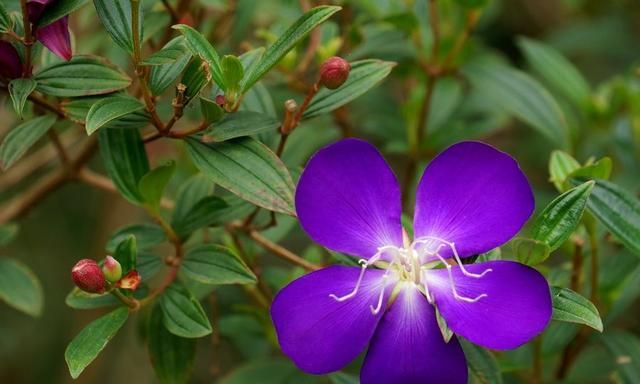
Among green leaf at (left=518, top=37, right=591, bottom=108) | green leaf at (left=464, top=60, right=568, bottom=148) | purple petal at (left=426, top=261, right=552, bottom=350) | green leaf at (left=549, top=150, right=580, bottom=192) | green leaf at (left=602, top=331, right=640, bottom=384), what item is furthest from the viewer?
green leaf at (left=518, top=37, right=591, bottom=108)

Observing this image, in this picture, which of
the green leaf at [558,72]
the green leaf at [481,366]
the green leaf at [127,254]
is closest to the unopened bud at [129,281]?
the green leaf at [127,254]

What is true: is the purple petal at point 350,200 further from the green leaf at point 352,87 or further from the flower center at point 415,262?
the green leaf at point 352,87

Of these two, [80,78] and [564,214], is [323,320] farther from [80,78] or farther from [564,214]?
[80,78]

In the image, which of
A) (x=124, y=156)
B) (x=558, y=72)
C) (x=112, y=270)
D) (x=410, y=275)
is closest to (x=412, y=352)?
(x=410, y=275)

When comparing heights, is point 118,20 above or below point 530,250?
above

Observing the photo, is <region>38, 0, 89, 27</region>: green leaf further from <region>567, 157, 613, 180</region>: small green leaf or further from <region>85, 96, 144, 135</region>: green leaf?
<region>567, 157, 613, 180</region>: small green leaf

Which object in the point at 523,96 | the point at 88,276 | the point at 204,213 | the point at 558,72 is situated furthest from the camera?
the point at 558,72

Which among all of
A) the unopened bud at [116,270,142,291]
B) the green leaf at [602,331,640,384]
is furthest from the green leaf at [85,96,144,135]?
the green leaf at [602,331,640,384]
